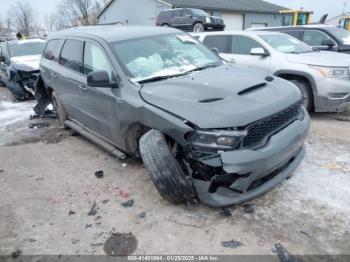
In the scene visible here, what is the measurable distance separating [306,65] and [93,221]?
16.1ft

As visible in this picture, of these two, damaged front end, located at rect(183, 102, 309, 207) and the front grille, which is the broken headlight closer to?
damaged front end, located at rect(183, 102, 309, 207)

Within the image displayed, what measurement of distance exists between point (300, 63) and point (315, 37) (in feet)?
11.5

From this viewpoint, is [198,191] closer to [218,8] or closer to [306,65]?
[306,65]

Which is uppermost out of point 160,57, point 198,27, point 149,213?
point 160,57

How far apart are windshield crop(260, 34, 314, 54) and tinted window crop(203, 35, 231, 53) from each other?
872mm

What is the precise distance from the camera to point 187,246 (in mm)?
2982

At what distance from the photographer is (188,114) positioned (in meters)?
3.14

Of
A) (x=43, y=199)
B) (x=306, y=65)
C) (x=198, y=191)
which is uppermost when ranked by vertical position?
(x=306, y=65)

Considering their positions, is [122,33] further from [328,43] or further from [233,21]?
[233,21]

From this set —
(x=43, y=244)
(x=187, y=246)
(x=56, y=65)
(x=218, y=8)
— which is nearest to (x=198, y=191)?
(x=187, y=246)

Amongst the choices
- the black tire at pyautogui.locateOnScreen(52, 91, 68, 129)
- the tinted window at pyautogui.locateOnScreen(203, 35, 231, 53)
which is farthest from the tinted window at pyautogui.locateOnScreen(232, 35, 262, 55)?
the black tire at pyautogui.locateOnScreen(52, 91, 68, 129)

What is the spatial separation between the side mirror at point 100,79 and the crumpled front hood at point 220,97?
0.52 meters

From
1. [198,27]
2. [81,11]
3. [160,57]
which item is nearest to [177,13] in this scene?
[198,27]

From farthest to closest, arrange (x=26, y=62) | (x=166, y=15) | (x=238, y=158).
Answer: (x=166, y=15) < (x=26, y=62) < (x=238, y=158)
